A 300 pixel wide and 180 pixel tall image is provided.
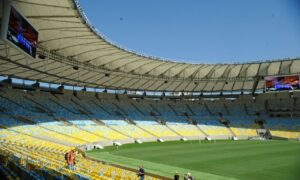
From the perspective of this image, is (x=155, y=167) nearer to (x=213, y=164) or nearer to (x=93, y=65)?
(x=213, y=164)

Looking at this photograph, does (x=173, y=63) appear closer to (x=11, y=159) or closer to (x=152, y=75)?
(x=152, y=75)

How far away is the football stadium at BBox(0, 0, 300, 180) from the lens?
2206cm

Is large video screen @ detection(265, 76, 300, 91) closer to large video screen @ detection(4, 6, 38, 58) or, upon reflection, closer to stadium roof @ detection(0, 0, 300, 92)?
stadium roof @ detection(0, 0, 300, 92)

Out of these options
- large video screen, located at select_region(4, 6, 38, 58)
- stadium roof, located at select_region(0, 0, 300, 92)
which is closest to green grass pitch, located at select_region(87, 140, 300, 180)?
stadium roof, located at select_region(0, 0, 300, 92)

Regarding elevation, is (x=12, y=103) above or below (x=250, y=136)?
above

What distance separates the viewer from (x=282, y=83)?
48562mm

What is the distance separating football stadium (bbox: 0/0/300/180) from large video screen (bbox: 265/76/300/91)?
0.51 ft

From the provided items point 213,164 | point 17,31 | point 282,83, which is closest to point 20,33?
point 17,31

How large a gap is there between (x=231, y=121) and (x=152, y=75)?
22683 mm

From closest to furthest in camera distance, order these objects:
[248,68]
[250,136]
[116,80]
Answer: [248,68] → [116,80] → [250,136]

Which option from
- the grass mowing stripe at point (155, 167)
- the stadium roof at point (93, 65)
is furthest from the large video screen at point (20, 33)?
the grass mowing stripe at point (155, 167)

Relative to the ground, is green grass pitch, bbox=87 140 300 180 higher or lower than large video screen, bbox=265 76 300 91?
lower

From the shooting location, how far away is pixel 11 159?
50.0 ft

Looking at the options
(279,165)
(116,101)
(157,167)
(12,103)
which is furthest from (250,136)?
(12,103)
